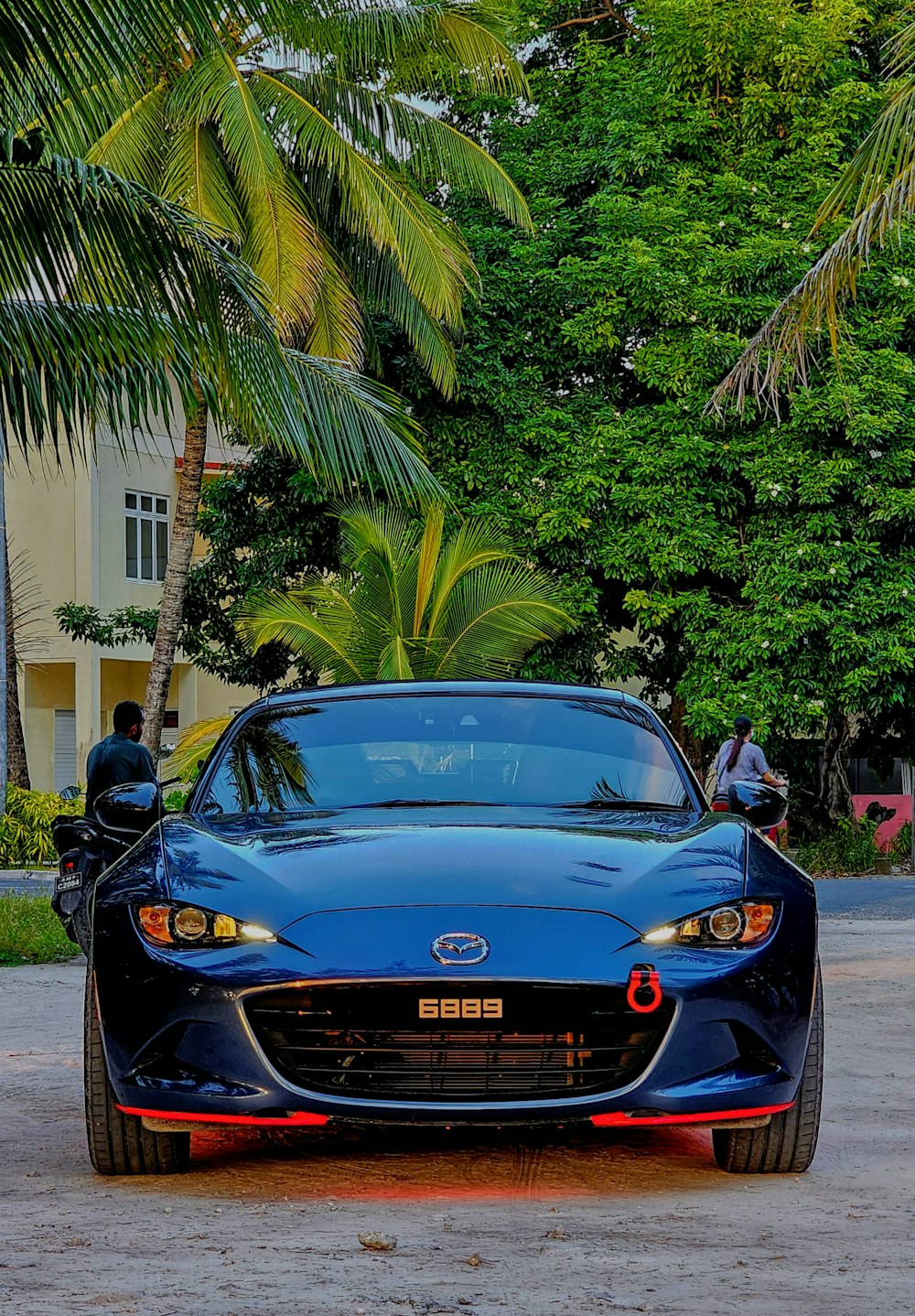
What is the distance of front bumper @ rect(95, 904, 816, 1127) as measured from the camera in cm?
442

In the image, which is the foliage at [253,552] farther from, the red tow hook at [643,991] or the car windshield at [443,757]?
the red tow hook at [643,991]

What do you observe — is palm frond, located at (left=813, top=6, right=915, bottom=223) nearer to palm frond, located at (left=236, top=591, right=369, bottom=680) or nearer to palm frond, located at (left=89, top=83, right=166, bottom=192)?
palm frond, located at (left=236, top=591, right=369, bottom=680)

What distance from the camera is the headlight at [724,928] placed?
Answer: 453 cm

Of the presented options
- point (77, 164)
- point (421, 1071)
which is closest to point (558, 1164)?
point (421, 1071)

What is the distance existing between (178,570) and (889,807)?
13061mm

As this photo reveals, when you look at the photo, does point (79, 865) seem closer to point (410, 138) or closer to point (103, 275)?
point (103, 275)

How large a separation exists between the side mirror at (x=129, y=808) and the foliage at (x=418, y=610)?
12.2 metres

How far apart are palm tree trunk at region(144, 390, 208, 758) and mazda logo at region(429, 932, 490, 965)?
16.1m

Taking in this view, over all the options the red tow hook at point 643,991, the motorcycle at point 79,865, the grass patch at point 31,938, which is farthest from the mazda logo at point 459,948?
the grass patch at point 31,938

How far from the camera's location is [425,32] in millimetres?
19812

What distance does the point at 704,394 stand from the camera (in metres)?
20.6

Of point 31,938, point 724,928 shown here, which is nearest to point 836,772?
point 31,938

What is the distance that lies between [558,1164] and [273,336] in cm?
805

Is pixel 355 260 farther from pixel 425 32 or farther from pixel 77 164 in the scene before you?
pixel 77 164
